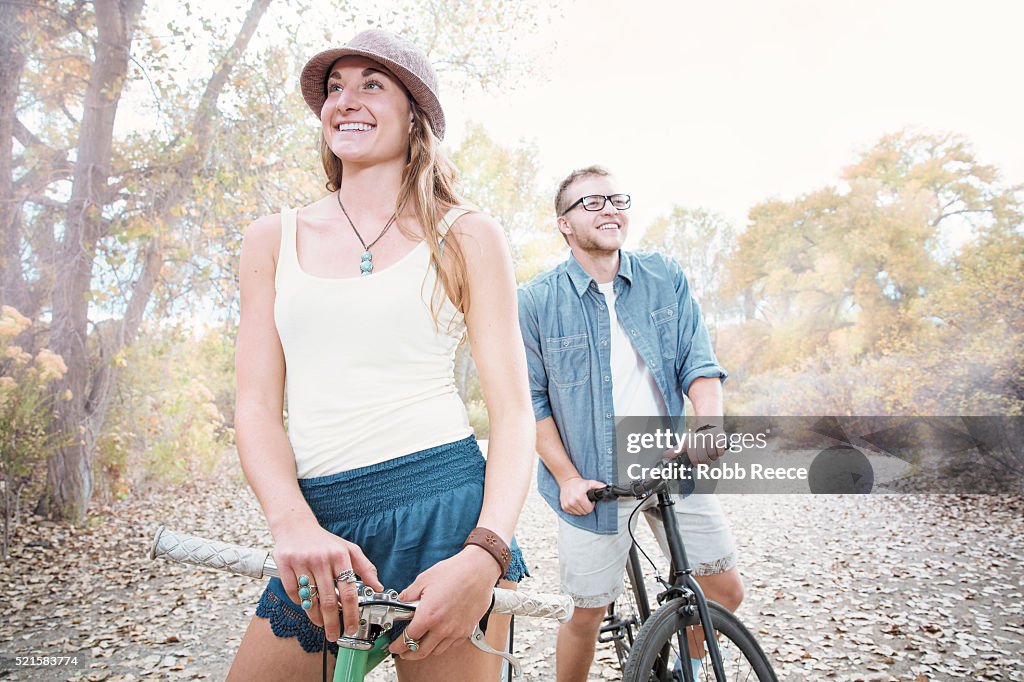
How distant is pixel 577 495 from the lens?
6.84 ft

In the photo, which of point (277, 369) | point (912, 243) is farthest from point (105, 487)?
point (912, 243)

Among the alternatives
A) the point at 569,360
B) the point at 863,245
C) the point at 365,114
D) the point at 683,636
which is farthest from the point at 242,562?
the point at 863,245

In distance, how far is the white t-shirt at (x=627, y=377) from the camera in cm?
226

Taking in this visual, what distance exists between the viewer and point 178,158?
6.48 metres

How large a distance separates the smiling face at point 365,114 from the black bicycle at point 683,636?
3.65 ft

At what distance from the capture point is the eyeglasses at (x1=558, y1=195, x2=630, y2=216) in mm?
2309

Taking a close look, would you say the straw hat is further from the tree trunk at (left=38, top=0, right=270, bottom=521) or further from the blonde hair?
the tree trunk at (left=38, top=0, right=270, bottom=521)

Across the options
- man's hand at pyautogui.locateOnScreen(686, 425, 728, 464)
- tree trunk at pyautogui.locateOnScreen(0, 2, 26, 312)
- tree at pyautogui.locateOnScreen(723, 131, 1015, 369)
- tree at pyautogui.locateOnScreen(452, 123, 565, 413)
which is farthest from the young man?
tree at pyautogui.locateOnScreen(452, 123, 565, 413)

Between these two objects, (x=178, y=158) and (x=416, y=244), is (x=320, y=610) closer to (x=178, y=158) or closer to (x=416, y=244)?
(x=416, y=244)

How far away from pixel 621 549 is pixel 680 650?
1.58 ft

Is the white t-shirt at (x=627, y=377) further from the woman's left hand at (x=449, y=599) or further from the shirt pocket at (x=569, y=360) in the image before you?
the woman's left hand at (x=449, y=599)

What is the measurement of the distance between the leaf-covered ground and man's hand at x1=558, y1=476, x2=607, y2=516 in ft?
5.84

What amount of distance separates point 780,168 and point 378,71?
10.2 metres
